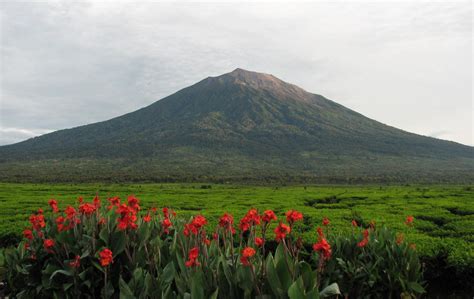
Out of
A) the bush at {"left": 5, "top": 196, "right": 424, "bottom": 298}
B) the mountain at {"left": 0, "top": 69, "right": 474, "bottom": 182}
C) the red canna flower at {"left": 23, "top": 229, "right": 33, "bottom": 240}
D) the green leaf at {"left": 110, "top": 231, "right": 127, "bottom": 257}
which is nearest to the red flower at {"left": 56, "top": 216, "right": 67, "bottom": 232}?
the bush at {"left": 5, "top": 196, "right": 424, "bottom": 298}

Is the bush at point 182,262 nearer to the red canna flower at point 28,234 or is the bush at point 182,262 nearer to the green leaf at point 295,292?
the red canna flower at point 28,234

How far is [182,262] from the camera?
168 inches

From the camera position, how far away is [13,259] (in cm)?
589

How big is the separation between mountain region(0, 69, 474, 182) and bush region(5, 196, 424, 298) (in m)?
72.2

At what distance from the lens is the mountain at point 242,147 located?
102m

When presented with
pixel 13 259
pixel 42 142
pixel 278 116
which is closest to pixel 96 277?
pixel 13 259

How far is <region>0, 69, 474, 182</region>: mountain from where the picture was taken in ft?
334

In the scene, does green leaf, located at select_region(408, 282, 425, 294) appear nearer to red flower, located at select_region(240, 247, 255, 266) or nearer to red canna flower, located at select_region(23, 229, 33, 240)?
red flower, located at select_region(240, 247, 255, 266)

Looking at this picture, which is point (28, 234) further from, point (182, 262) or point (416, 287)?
point (416, 287)

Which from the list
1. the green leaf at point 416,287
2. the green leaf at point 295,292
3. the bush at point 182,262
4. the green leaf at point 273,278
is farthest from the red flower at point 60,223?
the green leaf at point 416,287

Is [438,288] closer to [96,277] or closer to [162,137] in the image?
[96,277]

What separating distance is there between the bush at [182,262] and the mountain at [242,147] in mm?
72236

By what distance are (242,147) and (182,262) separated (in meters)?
135

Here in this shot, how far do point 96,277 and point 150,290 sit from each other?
146cm
